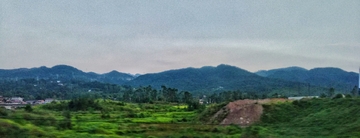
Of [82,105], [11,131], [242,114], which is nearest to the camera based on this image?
[11,131]

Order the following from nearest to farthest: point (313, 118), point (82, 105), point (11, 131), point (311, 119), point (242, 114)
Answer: point (11, 131)
point (311, 119)
point (313, 118)
point (242, 114)
point (82, 105)

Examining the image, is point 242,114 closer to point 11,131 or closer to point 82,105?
point 11,131

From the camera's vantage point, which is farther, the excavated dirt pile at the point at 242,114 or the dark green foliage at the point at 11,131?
the excavated dirt pile at the point at 242,114

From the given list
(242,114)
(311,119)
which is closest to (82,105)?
(242,114)

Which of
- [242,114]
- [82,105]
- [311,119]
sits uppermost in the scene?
[311,119]

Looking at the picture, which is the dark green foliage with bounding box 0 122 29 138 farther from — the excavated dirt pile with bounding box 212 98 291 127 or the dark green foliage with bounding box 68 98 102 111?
the dark green foliage with bounding box 68 98 102 111

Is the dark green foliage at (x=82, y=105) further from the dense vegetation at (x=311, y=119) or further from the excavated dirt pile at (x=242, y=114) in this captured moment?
the dense vegetation at (x=311, y=119)

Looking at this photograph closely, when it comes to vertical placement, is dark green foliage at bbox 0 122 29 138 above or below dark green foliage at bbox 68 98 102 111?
above

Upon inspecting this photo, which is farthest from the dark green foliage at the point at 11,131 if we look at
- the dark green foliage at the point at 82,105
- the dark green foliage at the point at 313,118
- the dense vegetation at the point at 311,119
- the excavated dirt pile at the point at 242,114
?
the dark green foliage at the point at 82,105

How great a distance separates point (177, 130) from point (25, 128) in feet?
30.3

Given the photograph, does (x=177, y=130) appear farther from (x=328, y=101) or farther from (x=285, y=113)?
(x=328, y=101)

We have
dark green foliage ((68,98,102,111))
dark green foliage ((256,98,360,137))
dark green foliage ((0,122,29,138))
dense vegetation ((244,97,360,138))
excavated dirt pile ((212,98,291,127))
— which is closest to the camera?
dark green foliage ((0,122,29,138))

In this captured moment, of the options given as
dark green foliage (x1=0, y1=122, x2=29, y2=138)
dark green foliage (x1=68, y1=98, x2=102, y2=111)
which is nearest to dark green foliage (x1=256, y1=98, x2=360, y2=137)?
dark green foliage (x1=0, y1=122, x2=29, y2=138)

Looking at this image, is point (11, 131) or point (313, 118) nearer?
point (11, 131)
